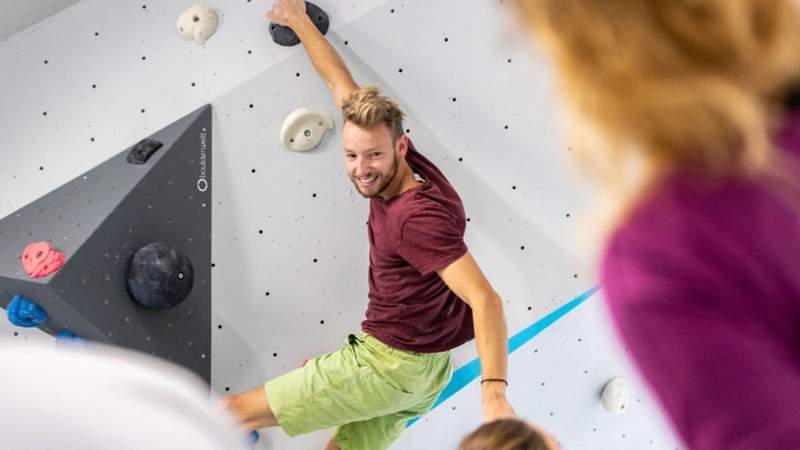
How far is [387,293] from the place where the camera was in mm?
2479

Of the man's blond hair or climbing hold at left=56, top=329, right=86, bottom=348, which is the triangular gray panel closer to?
climbing hold at left=56, top=329, right=86, bottom=348

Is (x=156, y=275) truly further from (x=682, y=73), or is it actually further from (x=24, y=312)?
(x=682, y=73)

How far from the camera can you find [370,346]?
251 cm

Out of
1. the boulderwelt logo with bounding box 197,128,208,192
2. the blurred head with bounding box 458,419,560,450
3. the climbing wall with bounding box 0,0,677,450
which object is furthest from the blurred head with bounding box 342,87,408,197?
the blurred head with bounding box 458,419,560,450

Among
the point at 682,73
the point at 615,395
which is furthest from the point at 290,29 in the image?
the point at 682,73

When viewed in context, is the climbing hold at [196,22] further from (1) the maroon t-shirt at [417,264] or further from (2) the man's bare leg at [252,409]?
(2) the man's bare leg at [252,409]

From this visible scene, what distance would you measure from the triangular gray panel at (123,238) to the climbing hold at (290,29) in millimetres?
264

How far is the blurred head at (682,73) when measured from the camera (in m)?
0.71

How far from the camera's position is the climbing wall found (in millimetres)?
2424

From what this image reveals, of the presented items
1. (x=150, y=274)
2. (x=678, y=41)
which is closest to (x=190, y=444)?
(x=678, y=41)

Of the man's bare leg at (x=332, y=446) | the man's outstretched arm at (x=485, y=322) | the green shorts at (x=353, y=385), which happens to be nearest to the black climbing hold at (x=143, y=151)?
the green shorts at (x=353, y=385)

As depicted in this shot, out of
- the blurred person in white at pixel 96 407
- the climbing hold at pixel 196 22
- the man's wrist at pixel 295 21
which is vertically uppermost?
the climbing hold at pixel 196 22

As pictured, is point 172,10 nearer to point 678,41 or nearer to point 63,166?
point 63,166

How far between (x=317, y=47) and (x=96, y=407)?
1.98 metres
